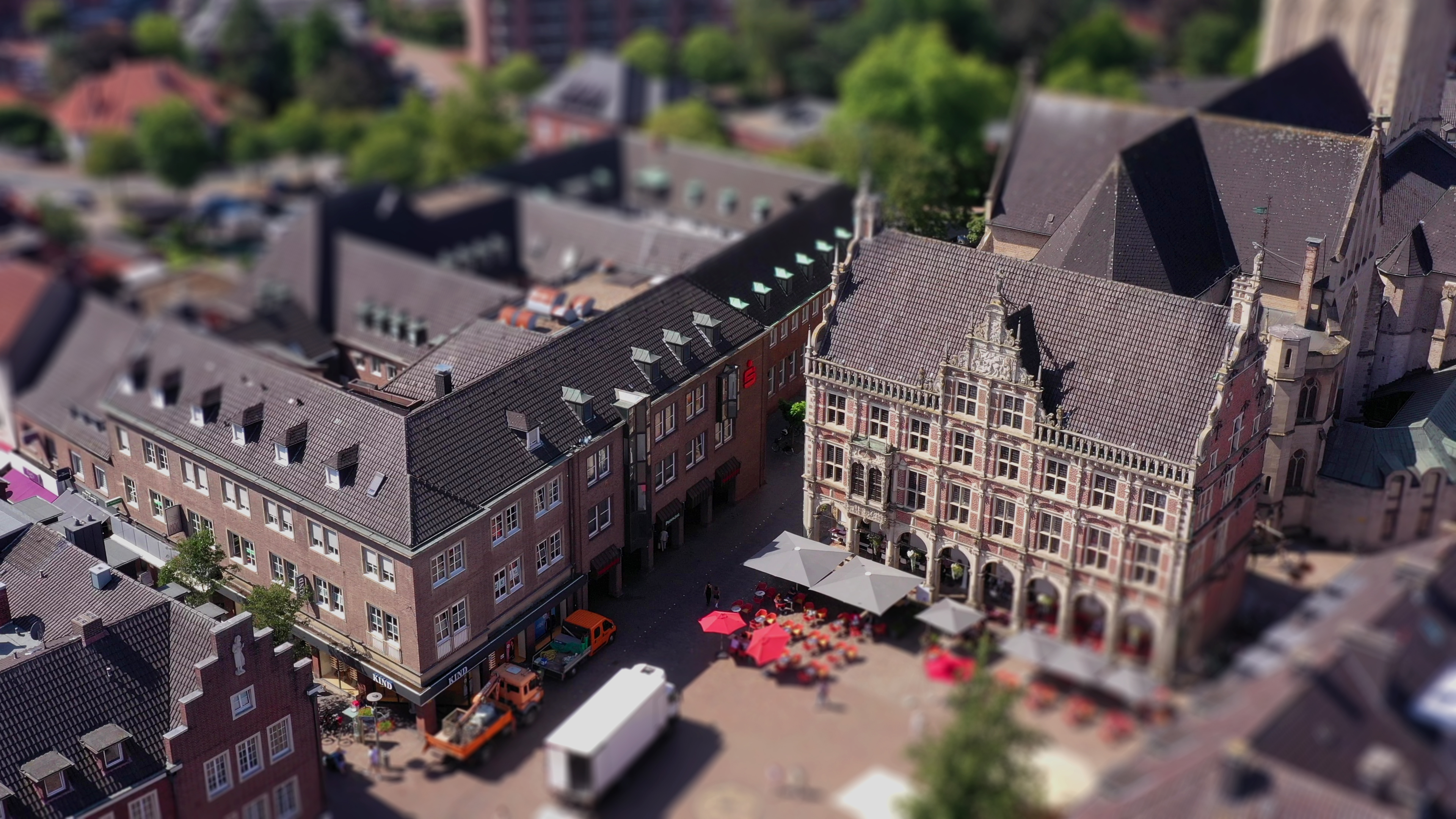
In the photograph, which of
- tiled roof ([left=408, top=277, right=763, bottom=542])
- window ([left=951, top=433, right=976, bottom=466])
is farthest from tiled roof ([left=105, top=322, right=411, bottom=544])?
window ([left=951, top=433, right=976, bottom=466])

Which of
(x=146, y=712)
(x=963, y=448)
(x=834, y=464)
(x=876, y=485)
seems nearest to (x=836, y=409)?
(x=834, y=464)

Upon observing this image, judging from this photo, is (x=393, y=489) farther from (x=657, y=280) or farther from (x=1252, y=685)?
(x=1252, y=685)

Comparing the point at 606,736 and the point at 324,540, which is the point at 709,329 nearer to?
the point at 324,540

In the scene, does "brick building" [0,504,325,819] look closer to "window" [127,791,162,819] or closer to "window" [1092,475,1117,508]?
"window" [127,791,162,819]

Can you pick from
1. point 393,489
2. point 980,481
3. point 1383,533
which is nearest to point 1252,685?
point 1383,533

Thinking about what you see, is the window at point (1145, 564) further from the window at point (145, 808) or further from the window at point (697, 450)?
the window at point (145, 808)

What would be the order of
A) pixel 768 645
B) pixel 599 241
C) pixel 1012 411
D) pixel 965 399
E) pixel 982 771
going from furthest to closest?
1. pixel 599 241
2. pixel 965 399
3. pixel 1012 411
4. pixel 768 645
5. pixel 982 771

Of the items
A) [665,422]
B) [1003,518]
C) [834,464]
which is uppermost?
[1003,518]
